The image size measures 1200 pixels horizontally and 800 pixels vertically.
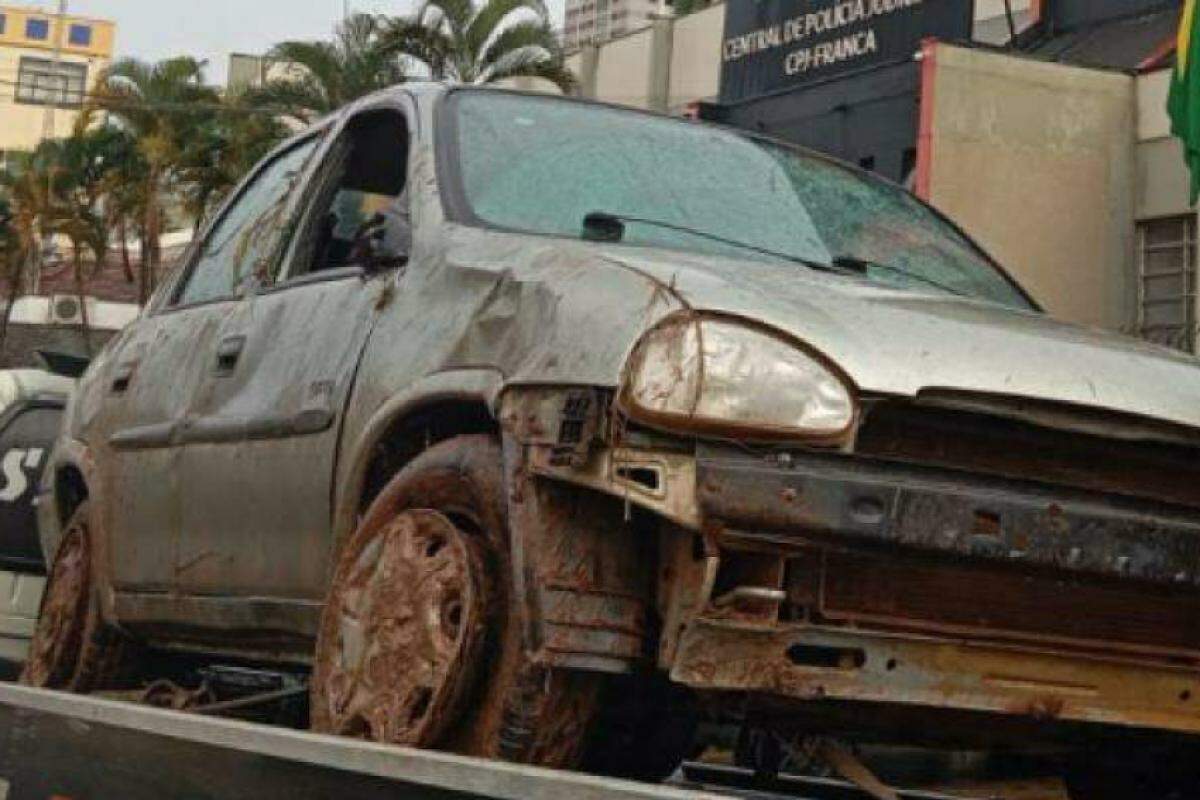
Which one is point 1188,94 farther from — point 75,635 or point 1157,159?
point 75,635

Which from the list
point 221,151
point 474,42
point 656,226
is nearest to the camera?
point 656,226

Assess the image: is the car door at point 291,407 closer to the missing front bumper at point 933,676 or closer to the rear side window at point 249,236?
the rear side window at point 249,236

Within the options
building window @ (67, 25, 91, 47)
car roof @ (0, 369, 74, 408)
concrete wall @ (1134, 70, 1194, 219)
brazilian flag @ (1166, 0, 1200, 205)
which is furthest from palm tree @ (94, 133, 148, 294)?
building window @ (67, 25, 91, 47)

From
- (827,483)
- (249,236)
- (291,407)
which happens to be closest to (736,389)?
(827,483)

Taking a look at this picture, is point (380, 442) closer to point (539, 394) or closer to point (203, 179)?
point (539, 394)

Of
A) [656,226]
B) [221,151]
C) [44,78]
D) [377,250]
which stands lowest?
[377,250]

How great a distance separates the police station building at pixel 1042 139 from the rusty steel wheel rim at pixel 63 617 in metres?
14.9

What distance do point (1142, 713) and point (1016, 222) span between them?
696 inches

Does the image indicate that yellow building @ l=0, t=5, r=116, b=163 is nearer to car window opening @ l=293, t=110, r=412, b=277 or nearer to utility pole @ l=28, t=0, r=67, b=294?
utility pole @ l=28, t=0, r=67, b=294

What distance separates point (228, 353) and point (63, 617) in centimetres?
116

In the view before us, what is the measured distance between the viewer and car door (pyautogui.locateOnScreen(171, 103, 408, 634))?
13.7 ft

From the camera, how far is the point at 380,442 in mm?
3871

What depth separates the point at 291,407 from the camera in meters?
4.31

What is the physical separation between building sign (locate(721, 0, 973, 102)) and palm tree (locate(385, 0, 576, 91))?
3263 mm
